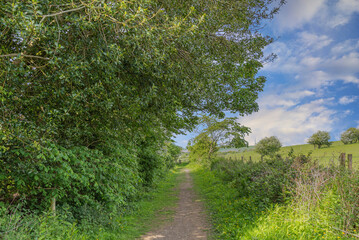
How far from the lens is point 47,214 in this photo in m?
5.13

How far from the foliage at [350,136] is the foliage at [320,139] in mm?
5374

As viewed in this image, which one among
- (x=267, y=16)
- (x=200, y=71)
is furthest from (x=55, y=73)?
(x=267, y=16)

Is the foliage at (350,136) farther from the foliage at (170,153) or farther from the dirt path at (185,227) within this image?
the dirt path at (185,227)

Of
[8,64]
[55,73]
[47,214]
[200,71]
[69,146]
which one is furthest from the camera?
[200,71]

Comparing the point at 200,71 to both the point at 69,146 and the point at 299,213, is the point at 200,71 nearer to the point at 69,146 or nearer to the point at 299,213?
the point at 69,146

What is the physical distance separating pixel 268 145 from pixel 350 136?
2792 cm

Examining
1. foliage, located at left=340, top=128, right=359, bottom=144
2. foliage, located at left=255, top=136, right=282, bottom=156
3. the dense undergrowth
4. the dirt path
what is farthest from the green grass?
foliage, located at left=340, top=128, right=359, bottom=144

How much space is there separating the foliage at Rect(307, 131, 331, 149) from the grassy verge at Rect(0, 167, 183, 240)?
116 ft

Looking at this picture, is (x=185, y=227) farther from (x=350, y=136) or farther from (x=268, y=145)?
(x=350, y=136)

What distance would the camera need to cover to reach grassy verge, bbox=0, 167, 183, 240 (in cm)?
428

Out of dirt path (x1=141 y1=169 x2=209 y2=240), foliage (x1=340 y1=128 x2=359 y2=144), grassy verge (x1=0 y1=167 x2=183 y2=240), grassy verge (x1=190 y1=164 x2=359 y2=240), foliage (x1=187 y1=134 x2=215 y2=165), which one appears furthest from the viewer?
foliage (x1=340 y1=128 x2=359 y2=144)

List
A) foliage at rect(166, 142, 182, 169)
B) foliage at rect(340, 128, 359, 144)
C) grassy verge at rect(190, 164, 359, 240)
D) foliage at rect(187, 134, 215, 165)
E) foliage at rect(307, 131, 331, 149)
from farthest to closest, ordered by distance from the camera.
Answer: foliage at rect(340, 128, 359, 144) < foliage at rect(307, 131, 331, 149) < foliage at rect(187, 134, 215, 165) < foliage at rect(166, 142, 182, 169) < grassy verge at rect(190, 164, 359, 240)

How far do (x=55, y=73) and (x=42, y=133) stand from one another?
1357 mm

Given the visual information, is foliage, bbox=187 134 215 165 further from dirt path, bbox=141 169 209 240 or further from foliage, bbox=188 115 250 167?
dirt path, bbox=141 169 209 240
